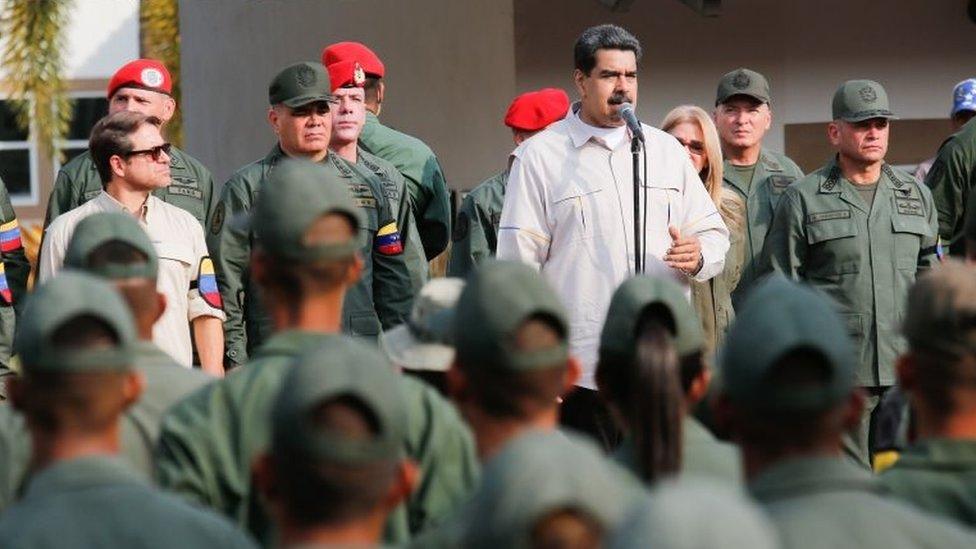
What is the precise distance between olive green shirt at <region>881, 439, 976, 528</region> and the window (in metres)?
27.0

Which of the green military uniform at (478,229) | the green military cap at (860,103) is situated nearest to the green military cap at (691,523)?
the green military cap at (860,103)

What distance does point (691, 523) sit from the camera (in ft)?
9.55

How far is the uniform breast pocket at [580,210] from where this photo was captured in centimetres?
848

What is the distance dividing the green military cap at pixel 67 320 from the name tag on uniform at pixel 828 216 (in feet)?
19.6

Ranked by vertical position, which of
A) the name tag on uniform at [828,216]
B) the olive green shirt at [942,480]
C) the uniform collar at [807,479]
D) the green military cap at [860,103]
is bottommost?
the olive green shirt at [942,480]

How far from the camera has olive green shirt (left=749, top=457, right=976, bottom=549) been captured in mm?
3887

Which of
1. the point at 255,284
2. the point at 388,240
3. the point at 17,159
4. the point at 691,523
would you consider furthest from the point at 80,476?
the point at 17,159

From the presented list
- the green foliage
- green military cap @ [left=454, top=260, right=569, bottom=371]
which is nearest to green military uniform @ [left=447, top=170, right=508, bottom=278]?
green military cap @ [left=454, top=260, right=569, bottom=371]

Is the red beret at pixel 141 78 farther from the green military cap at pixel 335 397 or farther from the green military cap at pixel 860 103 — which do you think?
the green military cap at pixel 335 397

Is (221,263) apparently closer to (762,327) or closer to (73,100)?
(762,327)

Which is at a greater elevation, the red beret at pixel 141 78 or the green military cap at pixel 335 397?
the red beret at pixel 141 78

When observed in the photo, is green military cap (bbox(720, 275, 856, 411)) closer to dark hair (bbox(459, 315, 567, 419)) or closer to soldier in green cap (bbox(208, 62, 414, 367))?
dark hair (bbox(459, 315, 567, 419))

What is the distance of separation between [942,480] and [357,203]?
4.89 m

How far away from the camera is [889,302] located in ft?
32.3
